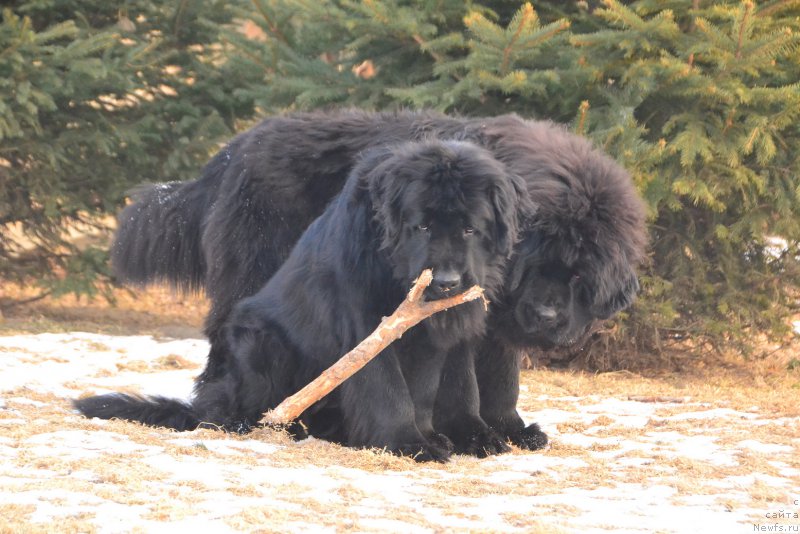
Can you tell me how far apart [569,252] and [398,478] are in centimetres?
159

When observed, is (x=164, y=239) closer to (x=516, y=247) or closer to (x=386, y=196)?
(x=386, y=196)

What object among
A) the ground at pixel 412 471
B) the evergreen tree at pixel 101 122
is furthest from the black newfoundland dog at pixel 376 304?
the evergreen tree at pixel 101 122

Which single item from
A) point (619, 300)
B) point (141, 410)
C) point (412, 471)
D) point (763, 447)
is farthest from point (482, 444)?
point (141, 410)

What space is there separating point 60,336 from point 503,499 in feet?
17.5

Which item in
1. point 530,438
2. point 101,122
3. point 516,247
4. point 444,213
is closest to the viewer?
point 444,213

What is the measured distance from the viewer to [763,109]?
7676mm

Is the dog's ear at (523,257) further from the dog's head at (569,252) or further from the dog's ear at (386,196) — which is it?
the dog's ear at (386,196)

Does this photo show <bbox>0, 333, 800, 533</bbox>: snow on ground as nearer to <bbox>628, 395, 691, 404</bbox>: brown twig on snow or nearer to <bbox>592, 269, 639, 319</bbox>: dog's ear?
<bbox>628, 395, 691, 404</bbox>: brown twig on snow

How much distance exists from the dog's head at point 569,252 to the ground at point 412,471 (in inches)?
26.2

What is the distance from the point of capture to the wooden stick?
191 inches

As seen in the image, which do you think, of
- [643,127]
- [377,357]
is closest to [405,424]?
[377,357]

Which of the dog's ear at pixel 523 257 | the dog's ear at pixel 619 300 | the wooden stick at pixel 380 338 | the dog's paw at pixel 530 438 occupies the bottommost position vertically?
the dog's paw at pixel 530 438

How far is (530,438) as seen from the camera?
5621 millimetres

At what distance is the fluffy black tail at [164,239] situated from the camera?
7.06 meters
